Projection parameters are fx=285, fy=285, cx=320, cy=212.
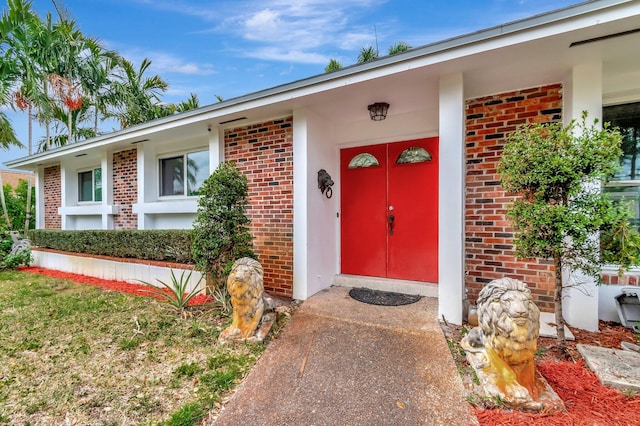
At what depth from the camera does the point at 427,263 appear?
4.24 metres

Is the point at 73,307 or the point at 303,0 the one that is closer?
the point at 73,307

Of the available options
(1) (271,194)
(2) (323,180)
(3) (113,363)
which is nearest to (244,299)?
(3) (113,363)

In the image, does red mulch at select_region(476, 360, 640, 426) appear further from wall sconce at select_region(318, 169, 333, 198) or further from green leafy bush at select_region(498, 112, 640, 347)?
wall sconce at select_region(318, 169, 333, 198)

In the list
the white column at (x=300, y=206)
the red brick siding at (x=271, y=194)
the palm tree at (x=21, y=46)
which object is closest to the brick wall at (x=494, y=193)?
the white column at (x=300, y=206)

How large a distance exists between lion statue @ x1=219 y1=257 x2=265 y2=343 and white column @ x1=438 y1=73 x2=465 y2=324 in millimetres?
2053

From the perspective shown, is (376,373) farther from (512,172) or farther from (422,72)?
(422,72)

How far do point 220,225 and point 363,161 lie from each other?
2454 millimetres

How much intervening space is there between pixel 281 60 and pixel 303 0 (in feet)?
8.98

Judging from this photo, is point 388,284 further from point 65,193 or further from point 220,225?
point 65,193

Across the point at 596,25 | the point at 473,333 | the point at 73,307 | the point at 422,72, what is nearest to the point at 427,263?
the point at 473,333

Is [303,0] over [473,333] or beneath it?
over

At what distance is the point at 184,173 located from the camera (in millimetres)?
6227

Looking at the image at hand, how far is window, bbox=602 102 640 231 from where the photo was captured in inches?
130

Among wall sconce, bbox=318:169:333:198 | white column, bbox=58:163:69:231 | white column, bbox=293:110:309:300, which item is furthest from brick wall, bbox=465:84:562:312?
white column, bbox=58:163:69:231
